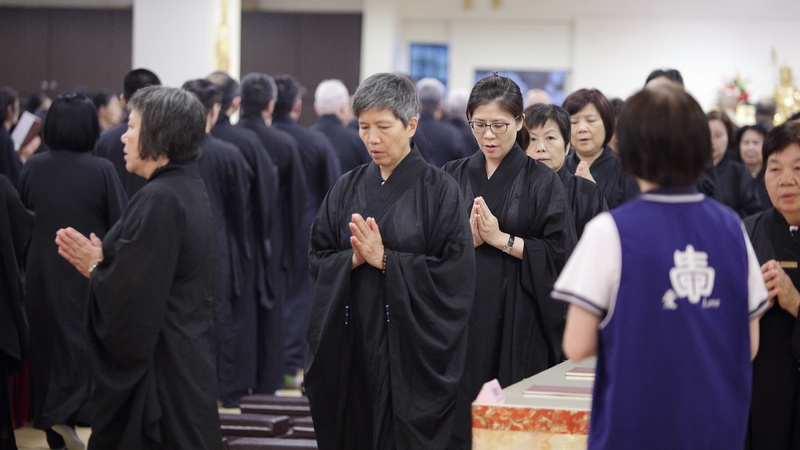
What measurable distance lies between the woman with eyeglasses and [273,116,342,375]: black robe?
115 inches

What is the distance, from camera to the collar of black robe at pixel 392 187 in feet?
10.6

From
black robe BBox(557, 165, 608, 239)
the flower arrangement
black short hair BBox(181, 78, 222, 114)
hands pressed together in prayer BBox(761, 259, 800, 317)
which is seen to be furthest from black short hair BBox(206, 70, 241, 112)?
the flower arrangement

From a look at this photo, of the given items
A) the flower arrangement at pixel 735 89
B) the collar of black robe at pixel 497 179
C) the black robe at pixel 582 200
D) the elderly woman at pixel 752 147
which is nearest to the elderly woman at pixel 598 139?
the black robe at pixel 582 200

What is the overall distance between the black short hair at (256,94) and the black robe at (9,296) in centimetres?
202

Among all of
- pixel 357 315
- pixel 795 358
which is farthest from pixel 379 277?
pixel 795 358

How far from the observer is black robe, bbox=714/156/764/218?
20.5 feet

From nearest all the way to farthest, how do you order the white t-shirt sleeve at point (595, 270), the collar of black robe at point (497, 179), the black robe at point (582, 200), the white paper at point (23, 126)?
1. the white t-shirt sleeve at point (595, 270)
2. the collar of black robe at point (497, 179)
3. the black robe at point (582, 200)
4. the white paper at point (23, 126)

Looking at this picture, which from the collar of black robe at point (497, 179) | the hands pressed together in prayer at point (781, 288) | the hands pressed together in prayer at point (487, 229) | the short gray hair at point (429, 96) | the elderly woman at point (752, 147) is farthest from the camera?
the short gray hair at point (429, 96)

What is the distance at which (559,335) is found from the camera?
3.60 meters

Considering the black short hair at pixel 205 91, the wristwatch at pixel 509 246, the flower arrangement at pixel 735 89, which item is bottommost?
the wristwatch at pixel 509 246

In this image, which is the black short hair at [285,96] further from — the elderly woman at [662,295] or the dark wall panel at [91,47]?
the dark wall panel at [91,47]

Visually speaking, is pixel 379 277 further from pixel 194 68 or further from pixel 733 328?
pixel 194 68

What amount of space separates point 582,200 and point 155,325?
5.52ft

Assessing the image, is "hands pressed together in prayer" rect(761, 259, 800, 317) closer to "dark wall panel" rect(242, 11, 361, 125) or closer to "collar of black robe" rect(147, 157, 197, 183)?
"collar of black robe" rect(147, 157, 197, 183)
